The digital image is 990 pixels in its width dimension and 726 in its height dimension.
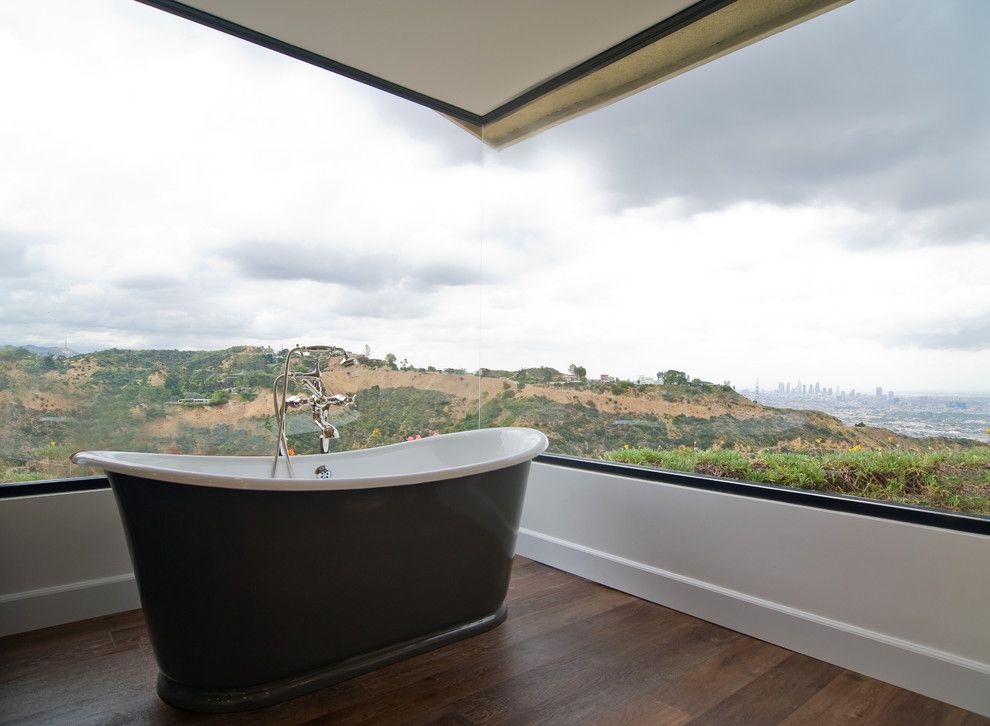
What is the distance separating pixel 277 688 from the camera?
187 centimetres

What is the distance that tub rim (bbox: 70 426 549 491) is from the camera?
5.65ft

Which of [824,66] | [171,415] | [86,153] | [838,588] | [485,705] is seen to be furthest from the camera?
[171,415]

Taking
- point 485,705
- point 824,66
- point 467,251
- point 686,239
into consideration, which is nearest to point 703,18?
point 824,66

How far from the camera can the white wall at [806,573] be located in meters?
1.90

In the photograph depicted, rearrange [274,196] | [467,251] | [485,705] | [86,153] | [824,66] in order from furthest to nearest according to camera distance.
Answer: [467,251], [274,196], [86,153], [824,66], [485,705]

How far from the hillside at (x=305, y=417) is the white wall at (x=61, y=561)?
6.4 inches

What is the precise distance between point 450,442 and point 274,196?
58.3 inches

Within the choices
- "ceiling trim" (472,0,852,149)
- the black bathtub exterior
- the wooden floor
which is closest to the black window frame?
the wooden floor

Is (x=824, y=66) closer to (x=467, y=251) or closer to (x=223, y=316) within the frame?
(x=467, y=251)

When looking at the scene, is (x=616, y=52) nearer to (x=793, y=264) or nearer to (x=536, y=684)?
(x=793, y=264)

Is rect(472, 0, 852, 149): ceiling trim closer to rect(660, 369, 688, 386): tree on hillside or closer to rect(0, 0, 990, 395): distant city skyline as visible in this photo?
rect(0, 0, 990, 395): distant city skyline

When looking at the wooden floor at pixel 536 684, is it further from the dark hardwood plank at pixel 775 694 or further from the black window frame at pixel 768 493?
the black window frame at pixel 768 493

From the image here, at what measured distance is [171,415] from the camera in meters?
2.72

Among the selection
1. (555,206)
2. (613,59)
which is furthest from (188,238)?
(613,59)
